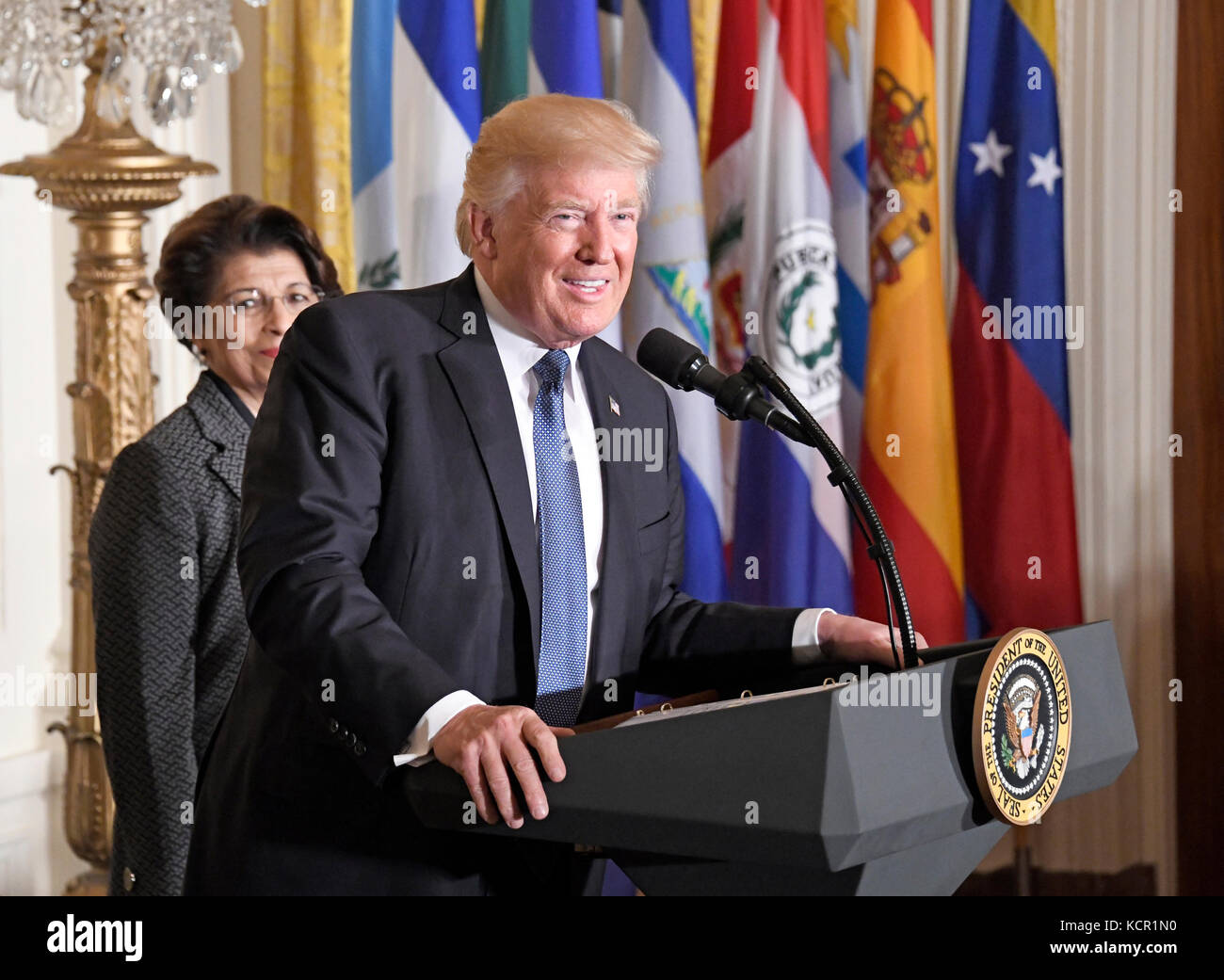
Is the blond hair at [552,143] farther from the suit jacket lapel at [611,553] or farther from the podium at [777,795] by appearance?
the podium at [777,795]

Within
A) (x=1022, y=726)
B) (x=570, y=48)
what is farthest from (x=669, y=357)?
(x=570, y=48)

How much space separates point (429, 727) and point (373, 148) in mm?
2732

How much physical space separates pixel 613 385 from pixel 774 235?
1.98 m

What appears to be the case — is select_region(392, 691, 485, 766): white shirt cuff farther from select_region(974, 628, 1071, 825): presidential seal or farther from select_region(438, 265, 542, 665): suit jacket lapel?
select_region(974, 628, 1071, 825): presidential seal

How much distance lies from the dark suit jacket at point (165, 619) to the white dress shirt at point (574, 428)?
86cm

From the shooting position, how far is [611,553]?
1.73m

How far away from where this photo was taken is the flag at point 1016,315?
368 cm

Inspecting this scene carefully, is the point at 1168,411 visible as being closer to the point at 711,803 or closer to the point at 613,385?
the point at 613,385

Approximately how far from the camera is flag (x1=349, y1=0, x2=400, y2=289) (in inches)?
149

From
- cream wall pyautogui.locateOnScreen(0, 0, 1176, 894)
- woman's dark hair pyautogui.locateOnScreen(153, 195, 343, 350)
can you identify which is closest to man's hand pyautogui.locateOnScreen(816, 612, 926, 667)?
woman's dark hair pyautogui.locateOnScreen(153, 195, 343, 350)

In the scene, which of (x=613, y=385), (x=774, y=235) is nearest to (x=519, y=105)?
(x=613, y=385)

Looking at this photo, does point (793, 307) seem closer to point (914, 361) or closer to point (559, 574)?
point (914, 361)

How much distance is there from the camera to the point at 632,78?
3779mm

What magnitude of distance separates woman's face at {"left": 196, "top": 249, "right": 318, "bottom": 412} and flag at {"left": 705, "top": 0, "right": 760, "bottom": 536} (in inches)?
55.7
